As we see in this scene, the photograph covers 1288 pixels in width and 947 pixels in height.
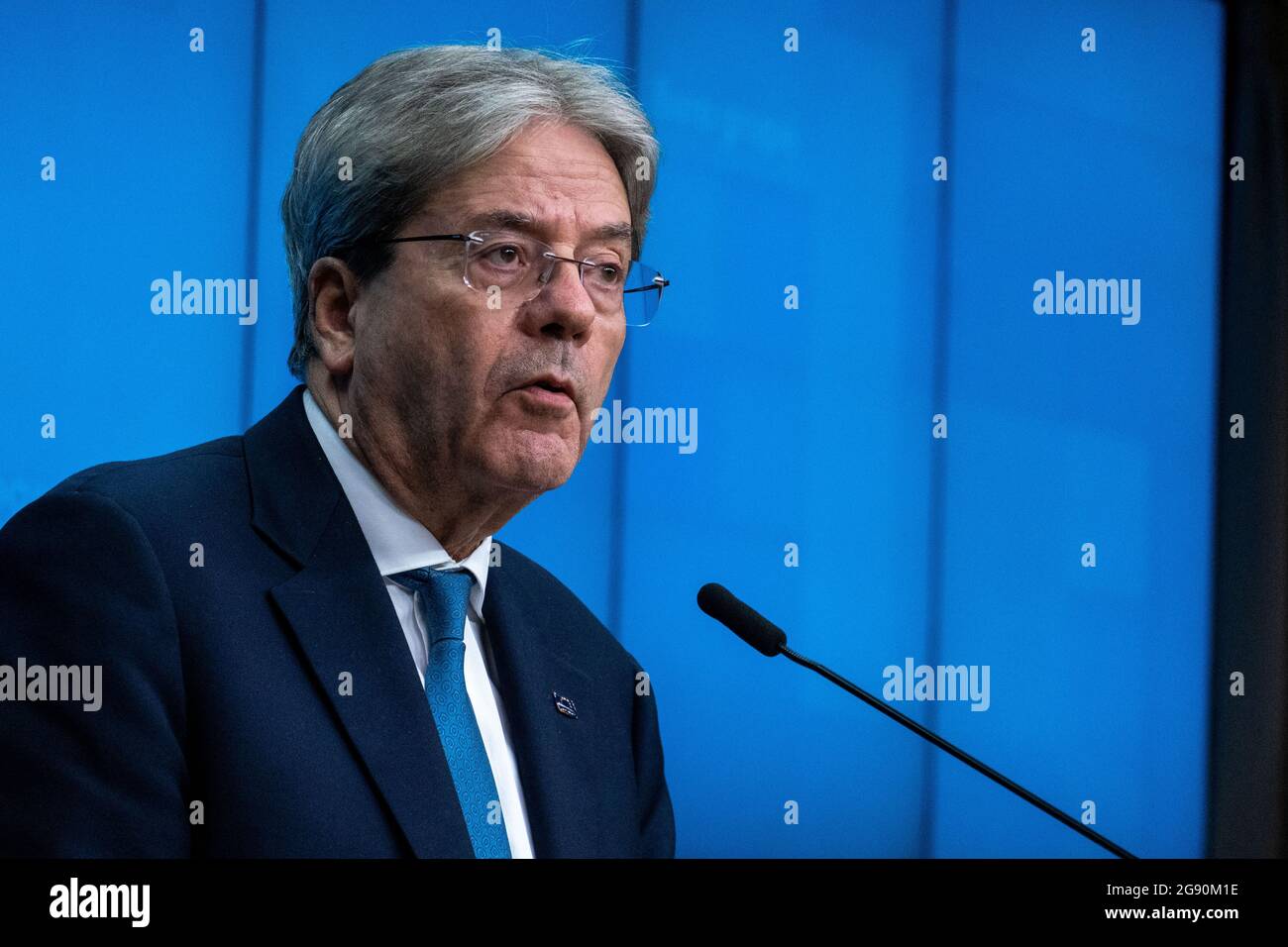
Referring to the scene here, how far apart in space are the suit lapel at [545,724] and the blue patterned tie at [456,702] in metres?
0.05

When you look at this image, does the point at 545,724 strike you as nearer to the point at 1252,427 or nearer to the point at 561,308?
the point at 561,308

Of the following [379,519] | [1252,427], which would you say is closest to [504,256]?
[379,519]

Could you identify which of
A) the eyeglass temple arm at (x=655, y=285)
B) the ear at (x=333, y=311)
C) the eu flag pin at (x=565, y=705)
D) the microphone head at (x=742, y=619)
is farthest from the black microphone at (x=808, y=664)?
the ear at (x=333, y=311)

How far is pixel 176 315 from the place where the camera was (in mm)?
1694

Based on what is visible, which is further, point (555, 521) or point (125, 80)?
point (555, 521)

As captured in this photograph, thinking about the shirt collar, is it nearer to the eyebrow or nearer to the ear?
the ear

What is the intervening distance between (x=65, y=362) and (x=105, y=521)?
492 millimetres

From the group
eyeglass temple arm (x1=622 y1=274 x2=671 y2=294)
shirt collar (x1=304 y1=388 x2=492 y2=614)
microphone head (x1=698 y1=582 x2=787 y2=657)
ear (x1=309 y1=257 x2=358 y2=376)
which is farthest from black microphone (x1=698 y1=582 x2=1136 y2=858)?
ear (x1=309 y1=257 x2=358 y2=376)

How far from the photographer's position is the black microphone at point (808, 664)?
1.43m

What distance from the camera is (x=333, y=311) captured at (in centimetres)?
162

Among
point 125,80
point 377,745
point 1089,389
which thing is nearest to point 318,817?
point 377,745
